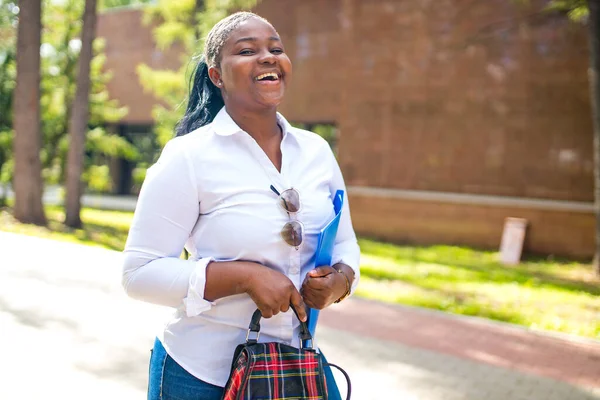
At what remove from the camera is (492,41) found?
14562 mm

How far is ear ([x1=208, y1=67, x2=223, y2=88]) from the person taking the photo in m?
2.02

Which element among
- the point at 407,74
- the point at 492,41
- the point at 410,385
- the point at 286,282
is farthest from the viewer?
the point at 407,74

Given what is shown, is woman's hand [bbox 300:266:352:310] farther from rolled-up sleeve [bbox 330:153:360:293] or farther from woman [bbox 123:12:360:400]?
rolled-up sleeve [bbox 330:153:360:293]

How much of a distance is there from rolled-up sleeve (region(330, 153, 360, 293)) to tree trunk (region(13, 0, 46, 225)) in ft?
42.2

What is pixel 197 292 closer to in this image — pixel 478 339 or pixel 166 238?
pixel 166 238

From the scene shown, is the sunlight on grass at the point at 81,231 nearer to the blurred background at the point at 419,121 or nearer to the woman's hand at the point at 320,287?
the blurred background at the point at 419,121

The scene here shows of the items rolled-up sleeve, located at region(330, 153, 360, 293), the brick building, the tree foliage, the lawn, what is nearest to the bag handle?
rolled-up sleeve, located at region(330, 153, 360, 293)

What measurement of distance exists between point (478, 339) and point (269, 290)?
18.5ft

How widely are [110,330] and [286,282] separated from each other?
4.84m

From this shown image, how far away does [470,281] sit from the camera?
33.6ft

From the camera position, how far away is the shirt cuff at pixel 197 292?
5.68 ft

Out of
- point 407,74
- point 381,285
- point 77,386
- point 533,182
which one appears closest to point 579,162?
point 533,182

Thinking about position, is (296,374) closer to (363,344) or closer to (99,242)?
(363,344)

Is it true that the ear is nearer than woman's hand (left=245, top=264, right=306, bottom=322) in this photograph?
No
